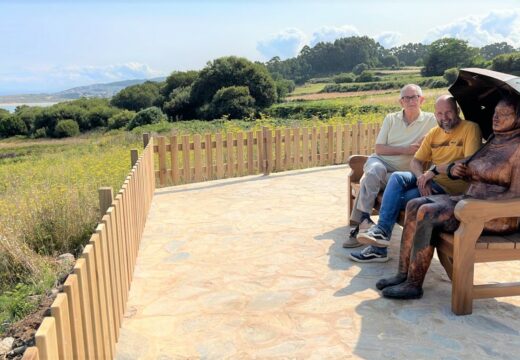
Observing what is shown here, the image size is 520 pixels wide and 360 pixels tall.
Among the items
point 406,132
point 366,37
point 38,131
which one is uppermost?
point 366,37

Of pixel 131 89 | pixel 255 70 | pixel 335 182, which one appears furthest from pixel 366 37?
pixel 335 182

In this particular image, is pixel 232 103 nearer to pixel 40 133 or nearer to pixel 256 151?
pixel 40 133

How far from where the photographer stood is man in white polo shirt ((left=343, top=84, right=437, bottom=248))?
4.91 metres

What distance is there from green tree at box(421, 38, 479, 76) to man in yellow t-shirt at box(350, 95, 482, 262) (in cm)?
7120

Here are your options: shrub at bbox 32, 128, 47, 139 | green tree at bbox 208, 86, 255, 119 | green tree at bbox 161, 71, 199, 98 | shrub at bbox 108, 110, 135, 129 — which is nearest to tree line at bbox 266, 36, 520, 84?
green tree at bbox 161, 71, 199, 98

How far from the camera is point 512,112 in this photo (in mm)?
3391

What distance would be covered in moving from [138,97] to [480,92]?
6073 cm

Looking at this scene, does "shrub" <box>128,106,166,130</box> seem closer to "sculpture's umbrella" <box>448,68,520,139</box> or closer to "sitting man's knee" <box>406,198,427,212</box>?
"sculpture's umbrella" <box>448,68,520,139</box>

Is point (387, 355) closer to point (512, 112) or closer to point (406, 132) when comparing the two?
point (512, 112)

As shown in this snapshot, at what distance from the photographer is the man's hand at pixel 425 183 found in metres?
4.25

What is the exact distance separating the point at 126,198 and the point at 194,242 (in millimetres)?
1434

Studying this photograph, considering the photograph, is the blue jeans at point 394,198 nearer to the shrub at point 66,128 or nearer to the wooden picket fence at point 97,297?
the wooden picket fence at point 97,297

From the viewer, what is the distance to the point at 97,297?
102 inches

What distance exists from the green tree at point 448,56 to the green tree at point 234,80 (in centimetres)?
3460
